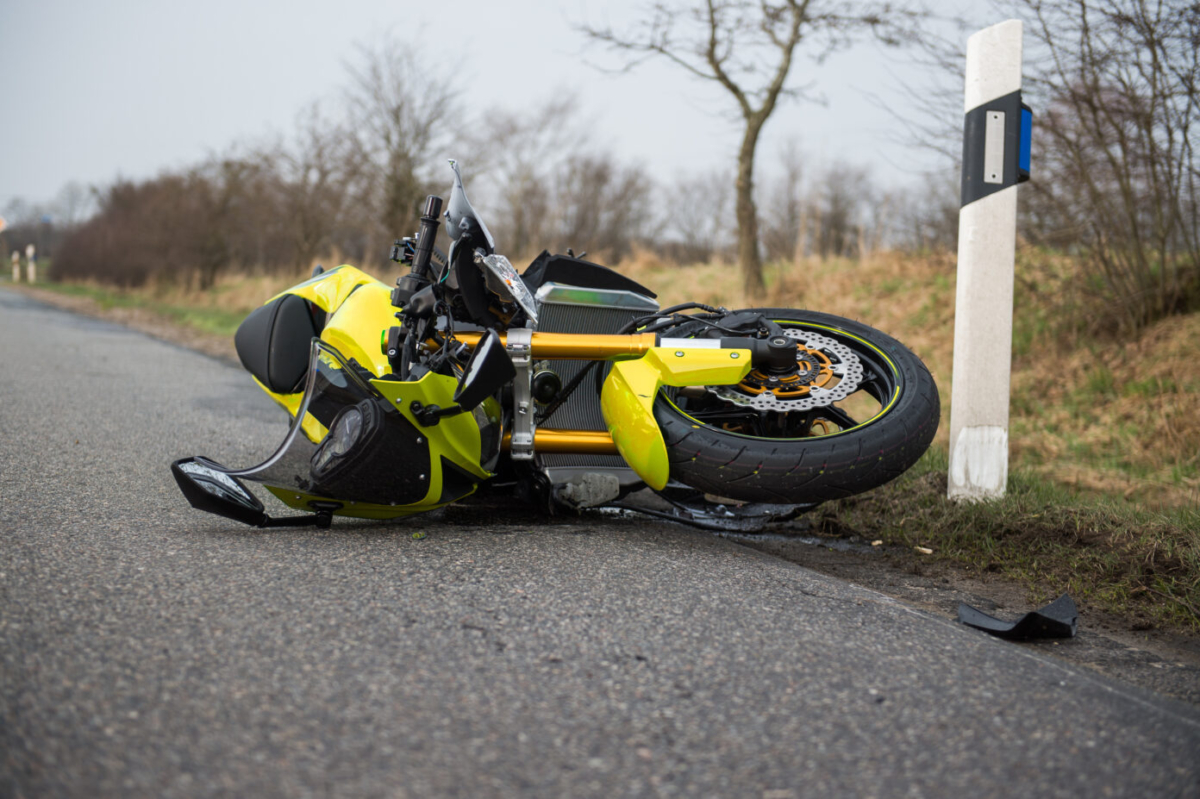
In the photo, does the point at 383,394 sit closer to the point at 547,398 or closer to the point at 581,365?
the point at 547,398

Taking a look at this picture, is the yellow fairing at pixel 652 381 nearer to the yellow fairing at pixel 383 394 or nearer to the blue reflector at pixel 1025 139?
the yellow fairing at pixel 383 394

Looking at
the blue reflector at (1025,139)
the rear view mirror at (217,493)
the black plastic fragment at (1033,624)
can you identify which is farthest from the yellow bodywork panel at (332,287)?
the blue reflector at (1025,139)

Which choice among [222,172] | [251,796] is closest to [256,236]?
[222,172]

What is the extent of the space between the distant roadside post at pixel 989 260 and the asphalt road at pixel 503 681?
1341 millimetres

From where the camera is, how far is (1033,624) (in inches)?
98.3

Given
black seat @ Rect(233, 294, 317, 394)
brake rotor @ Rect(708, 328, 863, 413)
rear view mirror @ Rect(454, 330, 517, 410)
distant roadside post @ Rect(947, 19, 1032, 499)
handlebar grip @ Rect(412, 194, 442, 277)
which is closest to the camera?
rear view mirror @ Rect(454, 330, 517, 410)

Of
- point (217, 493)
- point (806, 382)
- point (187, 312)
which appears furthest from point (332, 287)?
point (187, 312)

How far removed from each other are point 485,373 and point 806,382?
1.23 meters

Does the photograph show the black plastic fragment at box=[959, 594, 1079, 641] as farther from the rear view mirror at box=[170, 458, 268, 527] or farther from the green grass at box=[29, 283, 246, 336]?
the green grass at box=[29, 283, 246, 336]

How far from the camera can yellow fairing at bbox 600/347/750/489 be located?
10.2ft

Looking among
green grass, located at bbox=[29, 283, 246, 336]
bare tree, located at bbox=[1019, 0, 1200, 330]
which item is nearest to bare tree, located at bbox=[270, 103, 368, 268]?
green grass, located at bbox=[29, 283, 246, 336]

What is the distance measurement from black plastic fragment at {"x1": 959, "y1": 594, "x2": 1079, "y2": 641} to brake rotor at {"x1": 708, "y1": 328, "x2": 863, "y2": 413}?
941mm

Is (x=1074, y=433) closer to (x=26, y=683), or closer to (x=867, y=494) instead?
(x=867, y=494)

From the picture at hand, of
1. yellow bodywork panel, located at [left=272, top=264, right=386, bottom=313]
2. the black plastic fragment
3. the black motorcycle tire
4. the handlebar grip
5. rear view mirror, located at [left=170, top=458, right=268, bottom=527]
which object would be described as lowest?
the black plastic fragment
